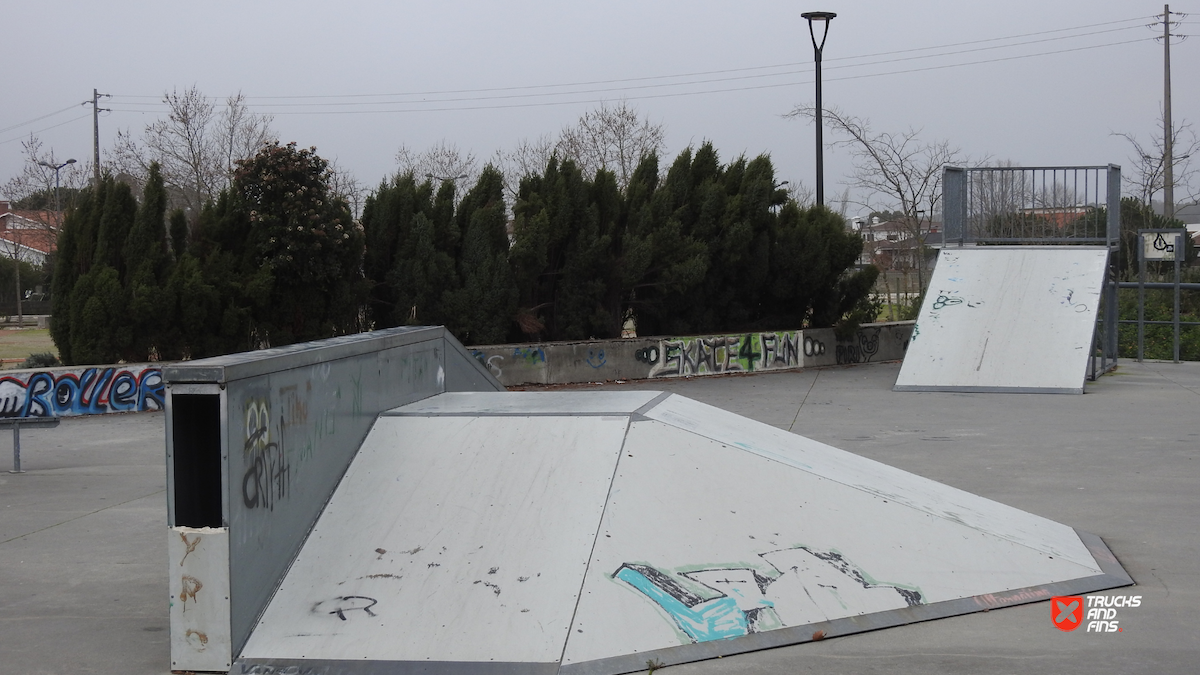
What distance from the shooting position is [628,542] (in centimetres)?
502

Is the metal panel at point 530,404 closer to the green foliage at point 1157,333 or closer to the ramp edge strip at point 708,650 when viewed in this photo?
the ramp edge strip at point 708,650

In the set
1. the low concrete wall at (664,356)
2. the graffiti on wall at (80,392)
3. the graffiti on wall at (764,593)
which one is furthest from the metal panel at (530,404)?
the low concrete wall at (664,356)

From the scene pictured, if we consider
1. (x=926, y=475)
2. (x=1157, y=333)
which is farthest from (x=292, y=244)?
(x=1157, y=333)

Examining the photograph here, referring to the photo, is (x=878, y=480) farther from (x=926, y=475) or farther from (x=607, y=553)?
(x=926, y=475)

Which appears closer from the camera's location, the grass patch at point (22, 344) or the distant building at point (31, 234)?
the grass patch at point (22, 344)

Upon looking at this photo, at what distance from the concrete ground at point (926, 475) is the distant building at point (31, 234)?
16.1 metres

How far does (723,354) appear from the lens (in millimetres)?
19109

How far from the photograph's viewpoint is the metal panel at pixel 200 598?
14.4 feet

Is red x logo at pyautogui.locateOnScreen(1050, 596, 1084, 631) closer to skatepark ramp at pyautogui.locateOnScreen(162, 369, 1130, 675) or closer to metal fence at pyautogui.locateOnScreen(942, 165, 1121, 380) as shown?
skatepark ramp at pyautogui.locateOnScreen(162, 369, 1130, 675)

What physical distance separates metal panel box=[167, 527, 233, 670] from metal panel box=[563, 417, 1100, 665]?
1.56 meters

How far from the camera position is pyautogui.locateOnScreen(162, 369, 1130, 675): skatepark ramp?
14.9 ft

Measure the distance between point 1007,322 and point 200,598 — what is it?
49.9 feet

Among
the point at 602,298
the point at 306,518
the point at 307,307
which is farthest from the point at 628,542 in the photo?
the point at 602,298

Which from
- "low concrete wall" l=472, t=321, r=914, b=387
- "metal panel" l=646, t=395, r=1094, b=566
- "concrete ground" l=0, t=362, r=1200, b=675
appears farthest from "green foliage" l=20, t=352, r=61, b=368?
"metal panel" l=646, t=395, r=1094, b=566
